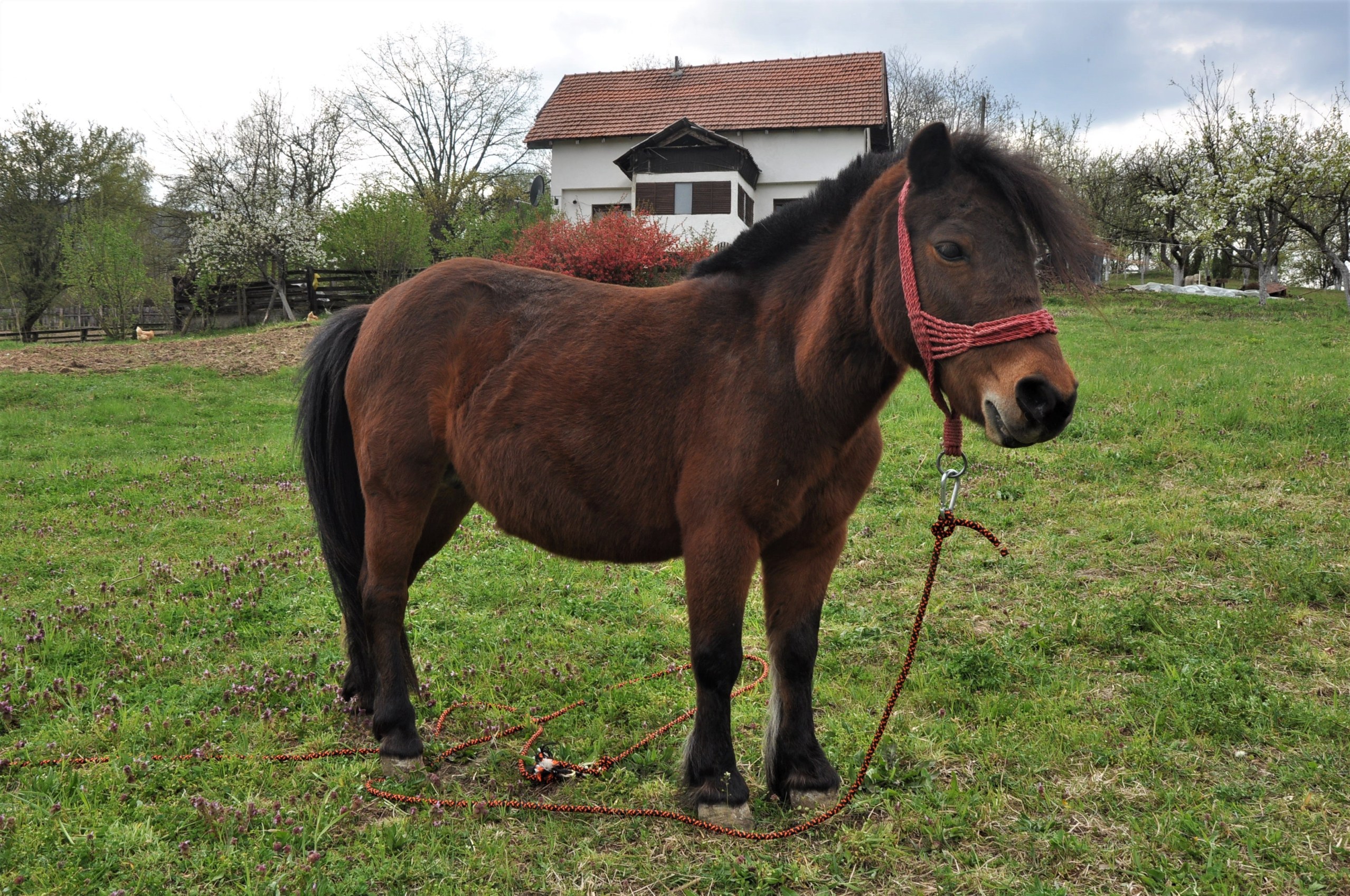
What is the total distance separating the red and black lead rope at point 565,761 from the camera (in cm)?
311

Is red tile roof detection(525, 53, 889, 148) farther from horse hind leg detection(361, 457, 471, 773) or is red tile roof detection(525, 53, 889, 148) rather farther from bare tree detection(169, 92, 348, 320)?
horse hind leg detection(361, 457, 471, 773)

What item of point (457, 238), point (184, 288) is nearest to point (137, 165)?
point (184, 288)

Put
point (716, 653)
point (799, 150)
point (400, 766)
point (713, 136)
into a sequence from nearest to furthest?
point (716, 653) < point (400, 766) < point (713, 136) < point (799, 150)

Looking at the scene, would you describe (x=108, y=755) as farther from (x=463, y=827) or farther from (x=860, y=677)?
(x=860, y=677)

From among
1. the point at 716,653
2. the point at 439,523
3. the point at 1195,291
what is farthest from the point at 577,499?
the point at 1195,291

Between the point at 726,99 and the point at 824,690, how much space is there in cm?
3479

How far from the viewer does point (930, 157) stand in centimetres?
271

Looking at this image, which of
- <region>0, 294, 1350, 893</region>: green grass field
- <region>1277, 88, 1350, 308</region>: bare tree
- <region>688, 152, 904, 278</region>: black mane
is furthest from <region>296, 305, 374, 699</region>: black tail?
<region>1277, 88, 1350, 308</region>: bare tree

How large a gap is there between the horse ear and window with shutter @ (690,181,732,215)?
30.5 metres

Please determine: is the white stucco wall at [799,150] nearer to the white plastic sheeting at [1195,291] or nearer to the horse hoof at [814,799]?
the white plastic sheeting at [1195,291]

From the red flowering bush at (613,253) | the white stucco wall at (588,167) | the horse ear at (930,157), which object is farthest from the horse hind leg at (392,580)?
the white stucco wall at (588,167)

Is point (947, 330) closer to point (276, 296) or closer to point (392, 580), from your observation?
point (392, 580)

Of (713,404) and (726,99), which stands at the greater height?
(726,99)

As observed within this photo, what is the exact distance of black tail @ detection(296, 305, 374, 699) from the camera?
409cm
